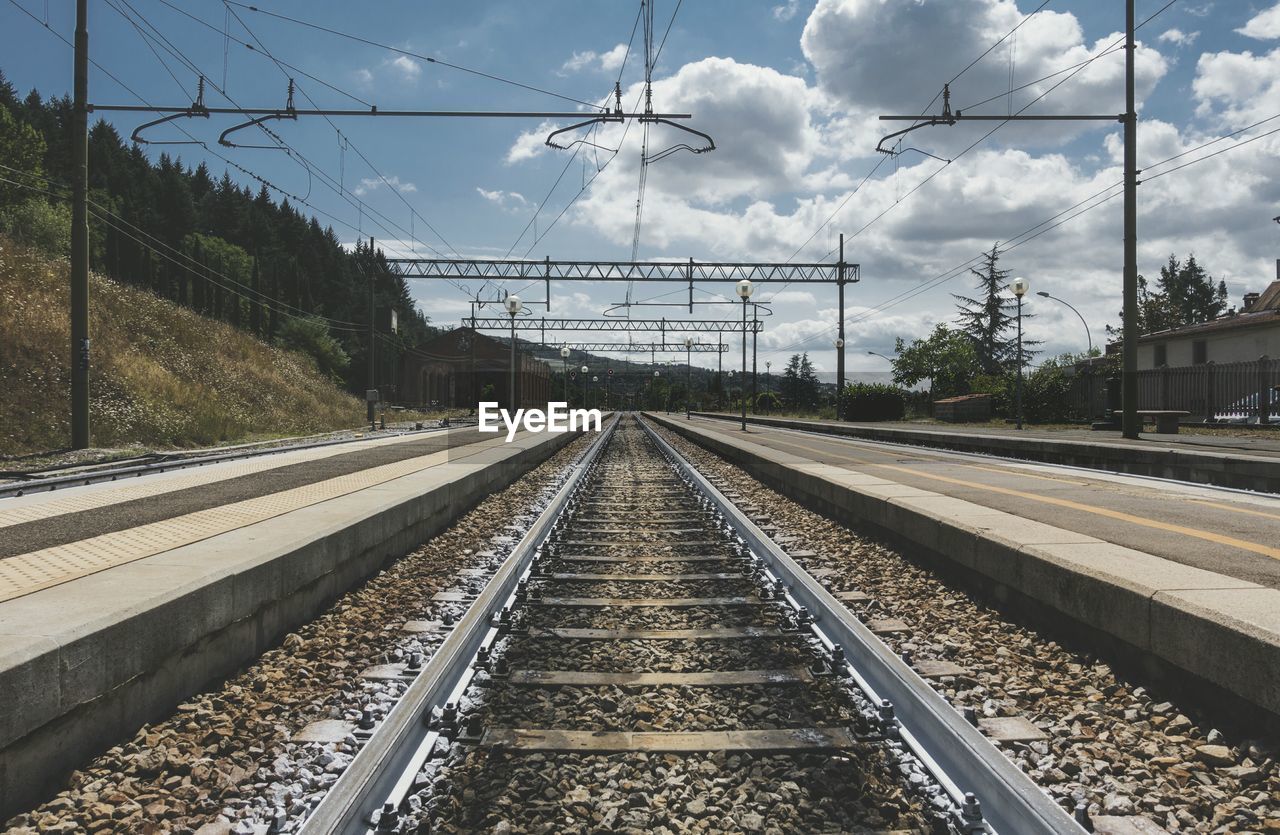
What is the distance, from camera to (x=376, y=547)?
22.2 feet

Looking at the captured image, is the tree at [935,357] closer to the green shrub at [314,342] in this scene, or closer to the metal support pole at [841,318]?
the metal support pole at [841,318]

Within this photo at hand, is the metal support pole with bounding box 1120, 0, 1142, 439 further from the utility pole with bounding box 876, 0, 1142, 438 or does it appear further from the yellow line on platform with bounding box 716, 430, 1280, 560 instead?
the yellow line on platform with bounding box 716, 430, 1280, 560

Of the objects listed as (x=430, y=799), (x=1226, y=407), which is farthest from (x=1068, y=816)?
(x=1226, y=407)

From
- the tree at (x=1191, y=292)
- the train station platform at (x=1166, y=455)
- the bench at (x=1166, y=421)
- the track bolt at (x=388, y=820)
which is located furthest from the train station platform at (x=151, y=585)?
the tree at (x=1191, y=292)

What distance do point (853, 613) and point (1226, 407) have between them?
26.2 metres

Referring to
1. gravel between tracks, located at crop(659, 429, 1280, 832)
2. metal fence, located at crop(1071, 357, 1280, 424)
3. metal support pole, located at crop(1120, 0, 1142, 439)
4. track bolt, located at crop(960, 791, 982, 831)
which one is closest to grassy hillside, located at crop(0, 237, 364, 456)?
gravel between tracks, located at crop(659, 429, 1280, 832)

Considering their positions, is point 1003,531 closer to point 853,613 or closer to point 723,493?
point 853,613

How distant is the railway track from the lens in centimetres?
276

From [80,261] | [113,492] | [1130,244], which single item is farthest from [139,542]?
[1130,244]

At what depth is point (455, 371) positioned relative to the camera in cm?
10150

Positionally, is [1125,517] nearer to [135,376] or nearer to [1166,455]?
[1166,455]

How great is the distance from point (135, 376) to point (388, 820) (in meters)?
27.8

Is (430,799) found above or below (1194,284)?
below

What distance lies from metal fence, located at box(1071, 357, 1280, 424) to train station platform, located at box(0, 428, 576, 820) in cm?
2422
